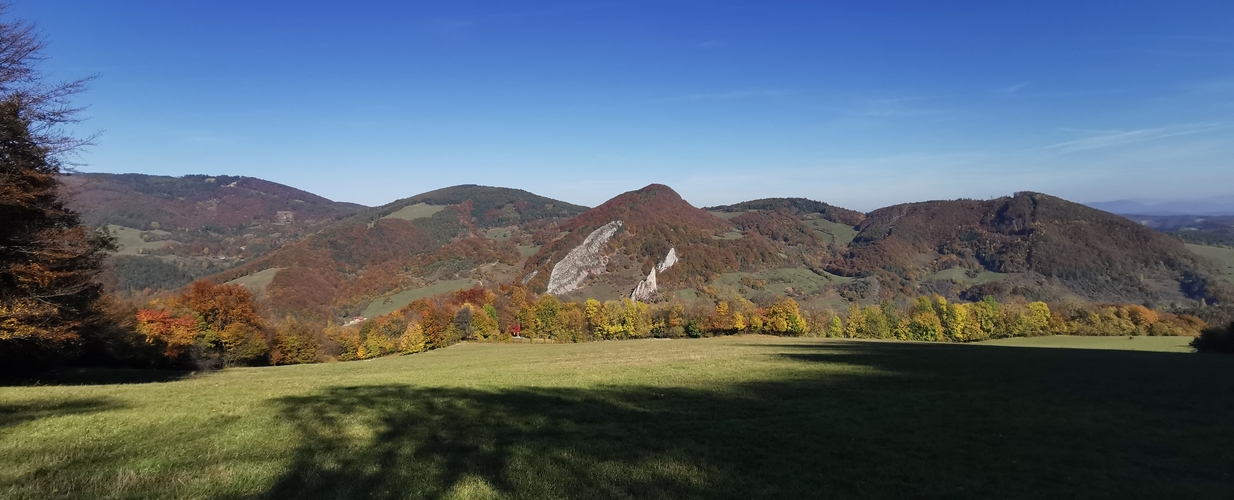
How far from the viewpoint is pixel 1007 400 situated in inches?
763

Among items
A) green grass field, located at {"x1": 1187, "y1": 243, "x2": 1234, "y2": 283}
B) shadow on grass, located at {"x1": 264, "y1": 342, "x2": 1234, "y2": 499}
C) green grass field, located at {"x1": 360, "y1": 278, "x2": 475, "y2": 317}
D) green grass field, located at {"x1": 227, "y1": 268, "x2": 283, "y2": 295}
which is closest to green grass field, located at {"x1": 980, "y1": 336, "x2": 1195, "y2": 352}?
shadow on grass, located at {"x1": 264, "y1": 342, "x2": 1234, "y2": 499}

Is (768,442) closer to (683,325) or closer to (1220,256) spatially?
(683,325)

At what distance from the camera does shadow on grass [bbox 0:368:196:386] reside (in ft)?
74.4

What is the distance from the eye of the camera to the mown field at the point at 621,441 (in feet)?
28.1

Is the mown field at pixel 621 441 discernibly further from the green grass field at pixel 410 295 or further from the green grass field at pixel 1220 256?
the green grass field at pixel 1220 256

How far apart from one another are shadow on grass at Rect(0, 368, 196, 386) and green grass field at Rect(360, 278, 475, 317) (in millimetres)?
116795

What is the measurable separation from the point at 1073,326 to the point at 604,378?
Result: 99.3 m

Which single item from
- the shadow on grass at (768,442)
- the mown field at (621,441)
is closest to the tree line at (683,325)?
the mown field at (621,441)

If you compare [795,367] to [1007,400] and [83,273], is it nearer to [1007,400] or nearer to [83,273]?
[1007,400]

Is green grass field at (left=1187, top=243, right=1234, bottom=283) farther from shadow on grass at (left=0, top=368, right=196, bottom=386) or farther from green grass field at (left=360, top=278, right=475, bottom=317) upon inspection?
shadow on grass at (left=0, top=368, right=196, bottom=386)

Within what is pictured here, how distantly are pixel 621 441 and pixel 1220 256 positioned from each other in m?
270

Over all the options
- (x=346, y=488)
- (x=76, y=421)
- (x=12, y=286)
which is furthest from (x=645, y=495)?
(x=12, y=286)

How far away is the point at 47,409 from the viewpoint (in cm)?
1338

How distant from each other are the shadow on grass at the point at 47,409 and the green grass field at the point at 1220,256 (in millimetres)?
246309
